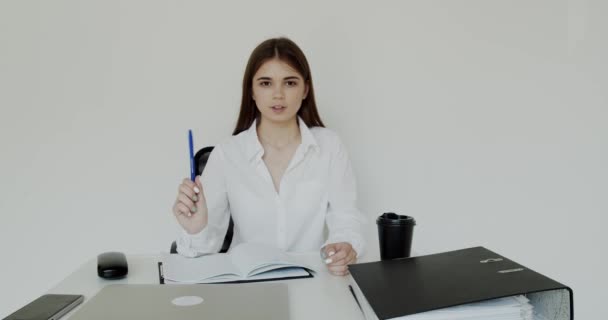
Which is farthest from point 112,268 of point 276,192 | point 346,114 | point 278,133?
point 346,114

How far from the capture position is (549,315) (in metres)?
0.80

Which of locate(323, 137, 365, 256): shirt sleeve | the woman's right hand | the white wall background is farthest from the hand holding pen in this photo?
the white wall background

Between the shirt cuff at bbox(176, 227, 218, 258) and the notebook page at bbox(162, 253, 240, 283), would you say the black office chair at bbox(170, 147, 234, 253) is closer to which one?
the shirt cuff at bbox(176, 227, 218, 258)

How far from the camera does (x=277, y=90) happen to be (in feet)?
5.46

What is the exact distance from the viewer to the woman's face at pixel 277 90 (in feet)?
5.45

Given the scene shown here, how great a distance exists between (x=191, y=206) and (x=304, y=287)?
0.36m

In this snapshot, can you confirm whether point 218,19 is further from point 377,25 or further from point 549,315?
point 549,315

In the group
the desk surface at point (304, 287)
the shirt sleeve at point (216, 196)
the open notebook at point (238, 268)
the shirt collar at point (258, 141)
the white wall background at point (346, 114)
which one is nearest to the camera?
the desk surface at point (304, 287)

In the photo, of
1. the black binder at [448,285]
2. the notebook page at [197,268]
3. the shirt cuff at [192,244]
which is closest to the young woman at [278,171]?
the shirt cuff at [192,244]

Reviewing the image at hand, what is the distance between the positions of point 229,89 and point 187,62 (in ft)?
0.70

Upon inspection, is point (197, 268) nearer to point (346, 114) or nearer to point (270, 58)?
point (270, 58)

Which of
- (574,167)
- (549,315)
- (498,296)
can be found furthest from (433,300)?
(574,167)

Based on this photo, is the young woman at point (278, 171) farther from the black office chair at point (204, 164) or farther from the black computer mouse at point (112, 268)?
the black computer mouse at point (112, 268)

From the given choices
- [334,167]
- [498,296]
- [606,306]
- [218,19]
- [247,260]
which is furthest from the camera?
[606,306]
